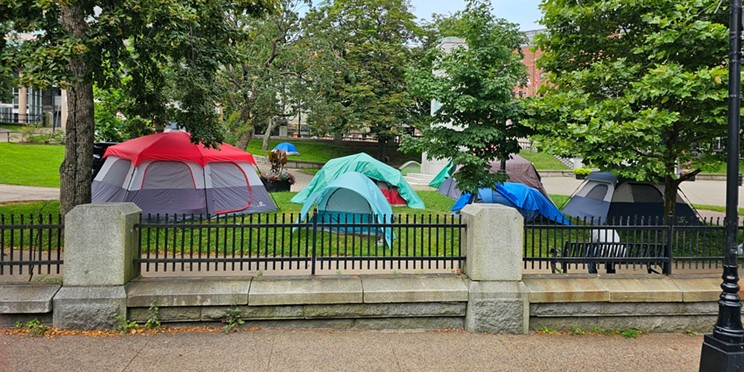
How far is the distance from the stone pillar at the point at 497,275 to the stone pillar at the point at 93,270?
13.7ft

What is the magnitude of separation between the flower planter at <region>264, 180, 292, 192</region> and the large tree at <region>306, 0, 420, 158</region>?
1480cm

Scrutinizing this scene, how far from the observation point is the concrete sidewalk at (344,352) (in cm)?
503

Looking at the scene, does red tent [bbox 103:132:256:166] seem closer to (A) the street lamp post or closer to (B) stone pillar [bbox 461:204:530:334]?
(B) stone pillar [bbox 461:204:530:334]

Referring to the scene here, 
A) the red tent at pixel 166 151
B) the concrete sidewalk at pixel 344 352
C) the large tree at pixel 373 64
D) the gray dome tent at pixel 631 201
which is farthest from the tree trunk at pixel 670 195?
the large tree at pixel 373 64

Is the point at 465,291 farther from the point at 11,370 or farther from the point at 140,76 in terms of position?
the point at 140,76

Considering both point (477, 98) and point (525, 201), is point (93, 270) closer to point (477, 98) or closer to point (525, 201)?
point (477, 98)

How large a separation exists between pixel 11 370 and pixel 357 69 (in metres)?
35.9

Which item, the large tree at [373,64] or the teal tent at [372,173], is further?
the large tree at [373,64]

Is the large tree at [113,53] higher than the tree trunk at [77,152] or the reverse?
higher

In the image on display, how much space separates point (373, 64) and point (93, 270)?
3525 centimetres

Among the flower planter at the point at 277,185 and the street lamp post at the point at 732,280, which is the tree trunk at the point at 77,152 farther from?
the street lamp post at the point at 732,280

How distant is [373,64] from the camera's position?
39.2m

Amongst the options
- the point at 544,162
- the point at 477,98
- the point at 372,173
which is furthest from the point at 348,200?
the point at 544,162

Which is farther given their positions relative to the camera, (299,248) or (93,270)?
(299,248)
